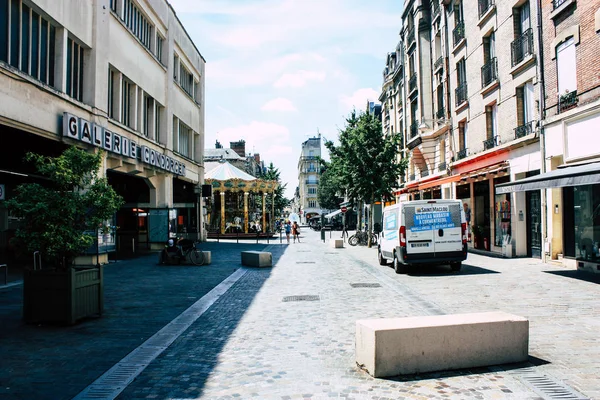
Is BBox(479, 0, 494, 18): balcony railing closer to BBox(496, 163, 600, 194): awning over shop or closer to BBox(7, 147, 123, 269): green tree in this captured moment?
BBox(496, 163, 600, 194): awning over shop

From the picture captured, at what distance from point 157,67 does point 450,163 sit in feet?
52.2

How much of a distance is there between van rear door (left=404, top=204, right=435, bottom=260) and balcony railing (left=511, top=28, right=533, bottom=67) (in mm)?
7886

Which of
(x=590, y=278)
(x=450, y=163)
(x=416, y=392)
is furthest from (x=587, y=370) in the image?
(x=450, y=163)

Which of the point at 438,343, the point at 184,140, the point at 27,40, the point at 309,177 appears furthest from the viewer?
the point at 309,177

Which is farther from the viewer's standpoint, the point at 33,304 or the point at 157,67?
the point at 157,67

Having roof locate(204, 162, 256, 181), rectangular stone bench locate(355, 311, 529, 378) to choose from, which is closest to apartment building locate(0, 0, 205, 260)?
rectangular stone bench locate(355, 311, 529, 378)

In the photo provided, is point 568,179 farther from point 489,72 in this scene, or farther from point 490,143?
point 489,72

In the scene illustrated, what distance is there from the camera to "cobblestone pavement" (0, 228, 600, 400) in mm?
4535

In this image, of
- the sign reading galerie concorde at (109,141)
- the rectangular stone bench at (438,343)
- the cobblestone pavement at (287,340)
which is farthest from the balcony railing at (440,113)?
the rectangular stone bench at (438,343)

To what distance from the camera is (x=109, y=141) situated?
1725 centimetres

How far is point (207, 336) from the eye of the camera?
6.74 m

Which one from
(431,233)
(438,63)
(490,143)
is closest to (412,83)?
(438,63)

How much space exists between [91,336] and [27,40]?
9771mm

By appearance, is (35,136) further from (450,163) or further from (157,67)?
(450,163)
